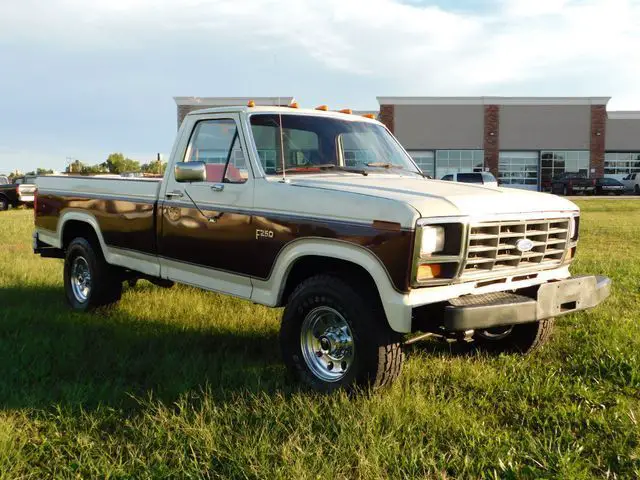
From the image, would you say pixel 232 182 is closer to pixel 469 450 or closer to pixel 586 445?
pixel 469 450

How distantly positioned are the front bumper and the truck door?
5.29 feet

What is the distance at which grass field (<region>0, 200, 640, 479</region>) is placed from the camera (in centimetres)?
309

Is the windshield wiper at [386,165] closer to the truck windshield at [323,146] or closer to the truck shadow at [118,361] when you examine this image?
the truck windshield at [323,146]

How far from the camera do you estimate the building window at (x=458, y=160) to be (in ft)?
153

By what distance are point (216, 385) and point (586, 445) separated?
7.57ft

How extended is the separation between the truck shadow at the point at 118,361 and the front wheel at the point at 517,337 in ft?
5.75

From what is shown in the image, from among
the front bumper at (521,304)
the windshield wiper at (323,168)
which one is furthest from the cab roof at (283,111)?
the front bumper at (521,304)

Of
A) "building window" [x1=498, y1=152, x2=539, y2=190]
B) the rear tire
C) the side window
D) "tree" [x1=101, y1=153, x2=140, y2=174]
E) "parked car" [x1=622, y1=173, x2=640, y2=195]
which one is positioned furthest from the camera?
"tree" [x1=101, y1=153, x2=140, y2=174]

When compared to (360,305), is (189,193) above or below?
above

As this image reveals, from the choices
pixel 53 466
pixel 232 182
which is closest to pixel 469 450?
pixel 53 466

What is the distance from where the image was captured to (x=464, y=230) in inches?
141

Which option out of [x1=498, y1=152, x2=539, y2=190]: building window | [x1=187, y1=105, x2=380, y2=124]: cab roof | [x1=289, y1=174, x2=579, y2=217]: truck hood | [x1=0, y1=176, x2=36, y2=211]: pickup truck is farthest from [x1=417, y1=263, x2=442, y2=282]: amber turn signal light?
[x1=498, y1=152, x2=539, y2=190]: building window

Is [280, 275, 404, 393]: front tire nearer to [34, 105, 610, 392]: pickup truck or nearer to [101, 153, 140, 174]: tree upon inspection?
[34, 105, 610, 392]: pickup truck

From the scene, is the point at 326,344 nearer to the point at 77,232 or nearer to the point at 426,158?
the point at 77,232
